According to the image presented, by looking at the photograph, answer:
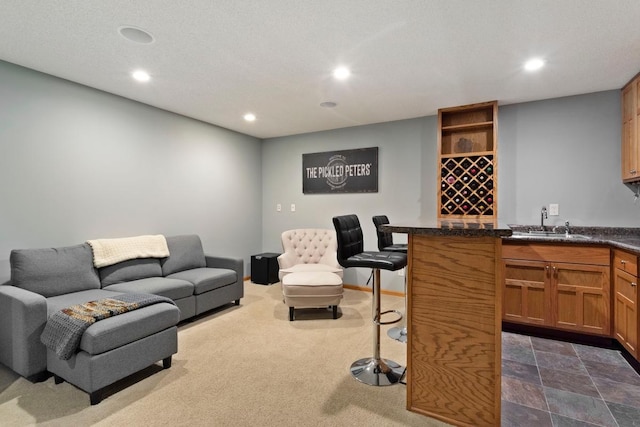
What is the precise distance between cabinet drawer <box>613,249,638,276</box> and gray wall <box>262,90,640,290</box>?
84cm

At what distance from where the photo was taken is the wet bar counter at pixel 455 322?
1.62 m

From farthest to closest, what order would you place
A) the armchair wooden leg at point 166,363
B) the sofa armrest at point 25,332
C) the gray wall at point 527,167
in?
the gray wall at point 527,167, the armchair wooden leg at point 166,363, the sofa armrest at point 25,332

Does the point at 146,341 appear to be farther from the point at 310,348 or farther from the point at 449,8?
the point at 449,8

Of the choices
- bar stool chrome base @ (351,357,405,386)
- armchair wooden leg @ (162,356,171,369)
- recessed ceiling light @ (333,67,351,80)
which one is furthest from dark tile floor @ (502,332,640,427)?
recessed ceiling light @ (333,67,351,80)

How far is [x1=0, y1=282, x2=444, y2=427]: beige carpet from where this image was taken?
5.96 ft

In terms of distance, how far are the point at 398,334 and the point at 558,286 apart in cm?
149

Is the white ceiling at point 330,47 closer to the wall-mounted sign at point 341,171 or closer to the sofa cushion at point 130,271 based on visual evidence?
the wall-mounted sign at point 341,171

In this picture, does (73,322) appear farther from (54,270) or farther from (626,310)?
(626,310)

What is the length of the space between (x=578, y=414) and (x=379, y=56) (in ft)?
8.83

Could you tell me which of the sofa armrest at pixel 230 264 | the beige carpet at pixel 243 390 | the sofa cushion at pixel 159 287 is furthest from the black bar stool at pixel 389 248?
the sofa cushion at pixel 159 287

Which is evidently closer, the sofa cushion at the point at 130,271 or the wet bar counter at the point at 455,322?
the wet bar counter at the point at 455,322

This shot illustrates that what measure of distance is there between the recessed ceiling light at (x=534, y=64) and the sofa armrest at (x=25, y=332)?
160 inches

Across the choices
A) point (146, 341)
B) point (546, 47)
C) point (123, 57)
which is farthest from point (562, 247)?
point (123, 57)

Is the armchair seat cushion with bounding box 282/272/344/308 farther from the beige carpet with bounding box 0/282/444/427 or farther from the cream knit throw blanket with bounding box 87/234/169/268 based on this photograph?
the cream knit throw blanket with bounding box 87/234/169/268
